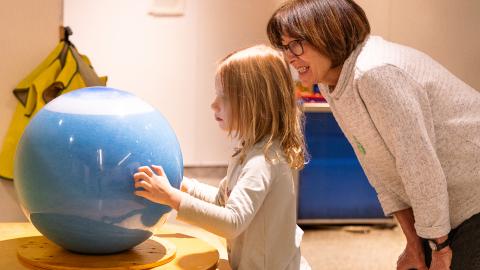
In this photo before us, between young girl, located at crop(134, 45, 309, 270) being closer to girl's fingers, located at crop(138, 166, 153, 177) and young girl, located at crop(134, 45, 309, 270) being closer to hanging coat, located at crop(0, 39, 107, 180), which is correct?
girl's fingers, located at crop(138, 166, 153, 177)

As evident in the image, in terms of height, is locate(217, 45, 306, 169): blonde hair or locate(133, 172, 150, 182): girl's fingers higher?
locate(217, 45, 306, 169): blonde hair

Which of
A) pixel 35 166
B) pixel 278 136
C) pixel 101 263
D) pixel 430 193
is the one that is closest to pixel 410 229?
pixel 430 193

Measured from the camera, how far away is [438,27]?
17.0 ft

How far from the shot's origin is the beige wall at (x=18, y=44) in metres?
3.08

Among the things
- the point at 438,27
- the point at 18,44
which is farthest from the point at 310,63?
the point at 438,27

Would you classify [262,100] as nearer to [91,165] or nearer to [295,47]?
[295,47]

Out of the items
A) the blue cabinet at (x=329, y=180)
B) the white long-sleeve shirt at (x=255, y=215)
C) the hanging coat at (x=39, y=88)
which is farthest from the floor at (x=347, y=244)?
the white long-sleeve shirt at (x=255, y=215)

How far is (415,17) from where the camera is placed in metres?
5.14

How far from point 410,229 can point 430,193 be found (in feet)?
0.98

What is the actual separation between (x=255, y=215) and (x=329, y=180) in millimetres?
3166

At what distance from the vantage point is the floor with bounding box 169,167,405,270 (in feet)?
14.1

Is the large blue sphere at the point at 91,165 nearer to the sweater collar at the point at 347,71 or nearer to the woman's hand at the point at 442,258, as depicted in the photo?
the sweater collar at the point at 347,71

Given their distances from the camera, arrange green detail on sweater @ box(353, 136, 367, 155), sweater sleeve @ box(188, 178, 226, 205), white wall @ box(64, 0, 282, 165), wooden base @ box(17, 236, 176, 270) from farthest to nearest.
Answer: white wall @ box(64, 0, 282, 165)
sweater sleeve @ box(188, 178, 226, 205)
green detail on sweater @ box(353, 136, 367, 155)
wooden base @ box(17, 236, 176, 270)

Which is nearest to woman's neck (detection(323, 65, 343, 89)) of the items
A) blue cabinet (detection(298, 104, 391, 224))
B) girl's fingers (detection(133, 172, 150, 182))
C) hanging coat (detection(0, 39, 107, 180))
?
girl's fingers (detection(133, 172, 150, 182))
